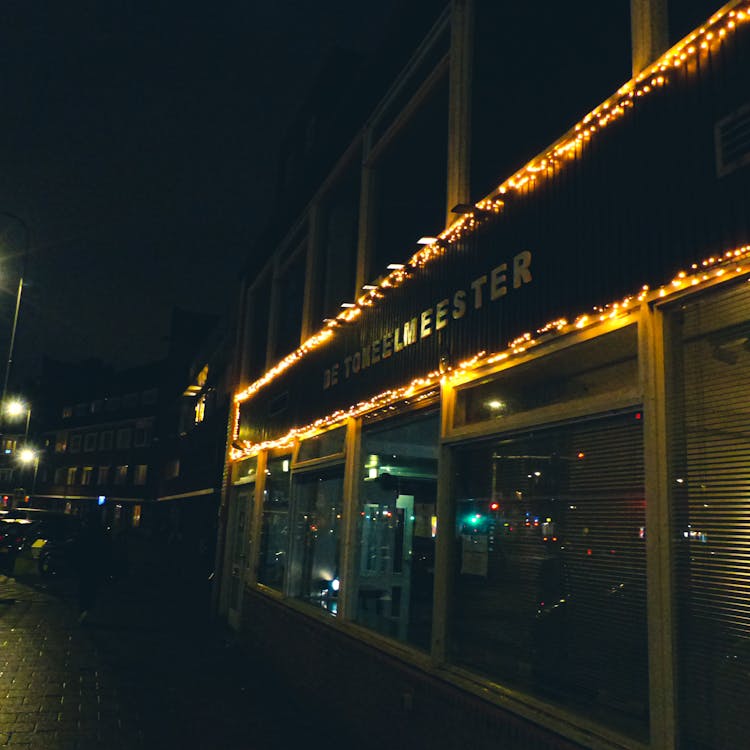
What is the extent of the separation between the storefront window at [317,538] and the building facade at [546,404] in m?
0.06

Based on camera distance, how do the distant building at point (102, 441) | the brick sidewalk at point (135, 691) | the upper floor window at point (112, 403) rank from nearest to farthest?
the brick sidewalk at point (135, 691)
the distant building at point (102, 441)
the upper floor window at point (112, 403)

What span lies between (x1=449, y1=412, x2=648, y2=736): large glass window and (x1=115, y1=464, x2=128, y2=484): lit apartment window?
52.0 meters

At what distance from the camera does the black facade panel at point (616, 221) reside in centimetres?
348

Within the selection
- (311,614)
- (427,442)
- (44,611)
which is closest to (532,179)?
(427,442)

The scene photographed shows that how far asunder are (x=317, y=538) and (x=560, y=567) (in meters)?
5.19

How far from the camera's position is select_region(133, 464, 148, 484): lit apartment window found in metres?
51.7

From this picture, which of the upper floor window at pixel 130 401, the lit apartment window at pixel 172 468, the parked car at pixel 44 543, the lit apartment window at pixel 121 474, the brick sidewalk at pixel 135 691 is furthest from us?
the upper floor window at pixel 130 401

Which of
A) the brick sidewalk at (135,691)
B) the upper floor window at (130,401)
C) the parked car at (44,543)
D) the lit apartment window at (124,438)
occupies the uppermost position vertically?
the upper floor window at (130,401)

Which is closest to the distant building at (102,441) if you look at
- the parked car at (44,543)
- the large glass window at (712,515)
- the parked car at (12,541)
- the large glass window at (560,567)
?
the parked car at (44,543)

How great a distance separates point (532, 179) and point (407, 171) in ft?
10.1

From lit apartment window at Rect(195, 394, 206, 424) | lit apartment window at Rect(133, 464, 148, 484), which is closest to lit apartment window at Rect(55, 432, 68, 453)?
lit apartment window at Rect(133, 464, 148, 484)

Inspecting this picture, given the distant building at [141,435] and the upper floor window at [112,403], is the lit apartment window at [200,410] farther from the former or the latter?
the upper floor window at [112,403]

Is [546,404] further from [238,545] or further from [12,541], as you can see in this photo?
[12,541]

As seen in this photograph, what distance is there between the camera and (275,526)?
10727mm
